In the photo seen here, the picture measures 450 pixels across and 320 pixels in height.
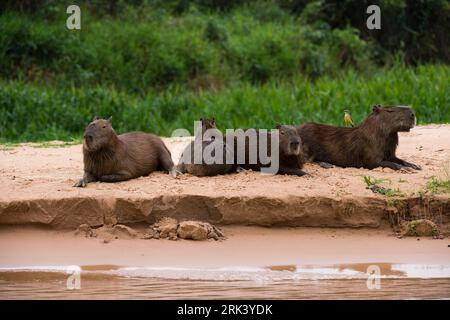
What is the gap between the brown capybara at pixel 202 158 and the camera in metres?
9.01

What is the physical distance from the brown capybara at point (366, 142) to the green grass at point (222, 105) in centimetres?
337

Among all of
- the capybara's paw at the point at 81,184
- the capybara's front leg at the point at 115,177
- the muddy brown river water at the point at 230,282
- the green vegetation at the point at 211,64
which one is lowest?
the muddy brown river water at the point at 230,282

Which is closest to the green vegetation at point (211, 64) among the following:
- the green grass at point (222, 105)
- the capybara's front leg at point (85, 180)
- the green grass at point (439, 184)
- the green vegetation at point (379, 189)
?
the green grass at point (222, 105)

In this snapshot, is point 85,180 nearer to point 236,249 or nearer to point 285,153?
point 236,249

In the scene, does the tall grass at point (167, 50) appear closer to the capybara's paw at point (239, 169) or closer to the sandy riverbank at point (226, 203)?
the capybara's paw at point (239, 169)

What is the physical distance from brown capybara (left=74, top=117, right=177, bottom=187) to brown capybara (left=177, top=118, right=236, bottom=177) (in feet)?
0.64

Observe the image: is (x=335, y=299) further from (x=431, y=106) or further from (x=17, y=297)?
(x=431, y=106)

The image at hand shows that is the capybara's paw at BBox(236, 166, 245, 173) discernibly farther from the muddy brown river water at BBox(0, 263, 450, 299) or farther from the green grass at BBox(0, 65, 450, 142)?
the green grass at BBox(0, 65, 450, 142)

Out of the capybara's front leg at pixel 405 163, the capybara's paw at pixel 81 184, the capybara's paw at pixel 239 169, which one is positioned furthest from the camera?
the capybara's front leg at pixel 405 163

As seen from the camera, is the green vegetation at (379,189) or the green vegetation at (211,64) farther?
the green vegetation at (211,64)

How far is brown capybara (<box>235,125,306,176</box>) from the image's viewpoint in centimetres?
892

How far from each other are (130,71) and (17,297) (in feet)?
38.1

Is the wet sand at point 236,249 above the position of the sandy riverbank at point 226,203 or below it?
below
